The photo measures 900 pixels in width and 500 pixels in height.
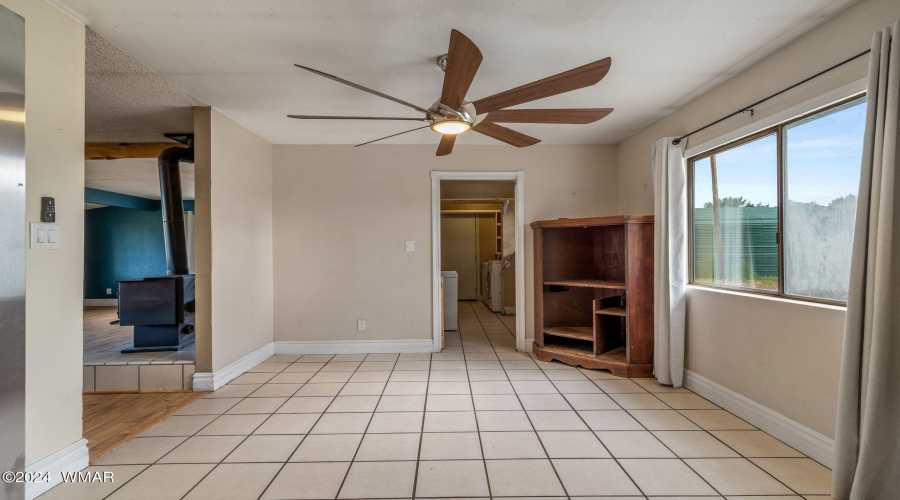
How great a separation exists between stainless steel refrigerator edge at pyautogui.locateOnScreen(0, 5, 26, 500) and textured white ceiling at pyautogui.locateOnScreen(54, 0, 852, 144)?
40cm

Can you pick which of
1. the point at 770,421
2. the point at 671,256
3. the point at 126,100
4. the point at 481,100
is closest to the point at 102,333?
the point at 126,100

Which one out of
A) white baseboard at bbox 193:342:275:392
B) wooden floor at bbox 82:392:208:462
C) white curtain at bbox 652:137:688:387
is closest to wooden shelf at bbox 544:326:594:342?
white curtain at bbox 652:137:688:387

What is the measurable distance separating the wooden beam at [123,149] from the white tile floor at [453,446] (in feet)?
8.53

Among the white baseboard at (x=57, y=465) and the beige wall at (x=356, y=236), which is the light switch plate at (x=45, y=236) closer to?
the white baseboard at (x=57, y=465)

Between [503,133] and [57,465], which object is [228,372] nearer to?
[57,465]

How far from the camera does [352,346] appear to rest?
158 inches

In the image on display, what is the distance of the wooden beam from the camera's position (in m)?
3.79

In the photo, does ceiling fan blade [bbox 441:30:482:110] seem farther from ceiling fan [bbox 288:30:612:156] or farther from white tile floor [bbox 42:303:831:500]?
white tile floor [bbox 42:303:831:500]

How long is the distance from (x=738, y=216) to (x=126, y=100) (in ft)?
14.6

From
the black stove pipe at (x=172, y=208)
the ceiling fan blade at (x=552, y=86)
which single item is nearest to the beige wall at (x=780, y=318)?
the ceiling fan blade at (x=552, y=86)

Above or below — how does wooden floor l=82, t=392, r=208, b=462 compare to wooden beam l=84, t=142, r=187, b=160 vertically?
below

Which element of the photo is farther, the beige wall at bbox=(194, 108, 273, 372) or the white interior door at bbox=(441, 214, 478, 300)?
the white interior door at bbox=(441, 214, 478, 300)

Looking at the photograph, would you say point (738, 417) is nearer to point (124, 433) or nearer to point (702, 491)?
point (702, 491)

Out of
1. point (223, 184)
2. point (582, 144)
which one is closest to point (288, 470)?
point (223, 184)
